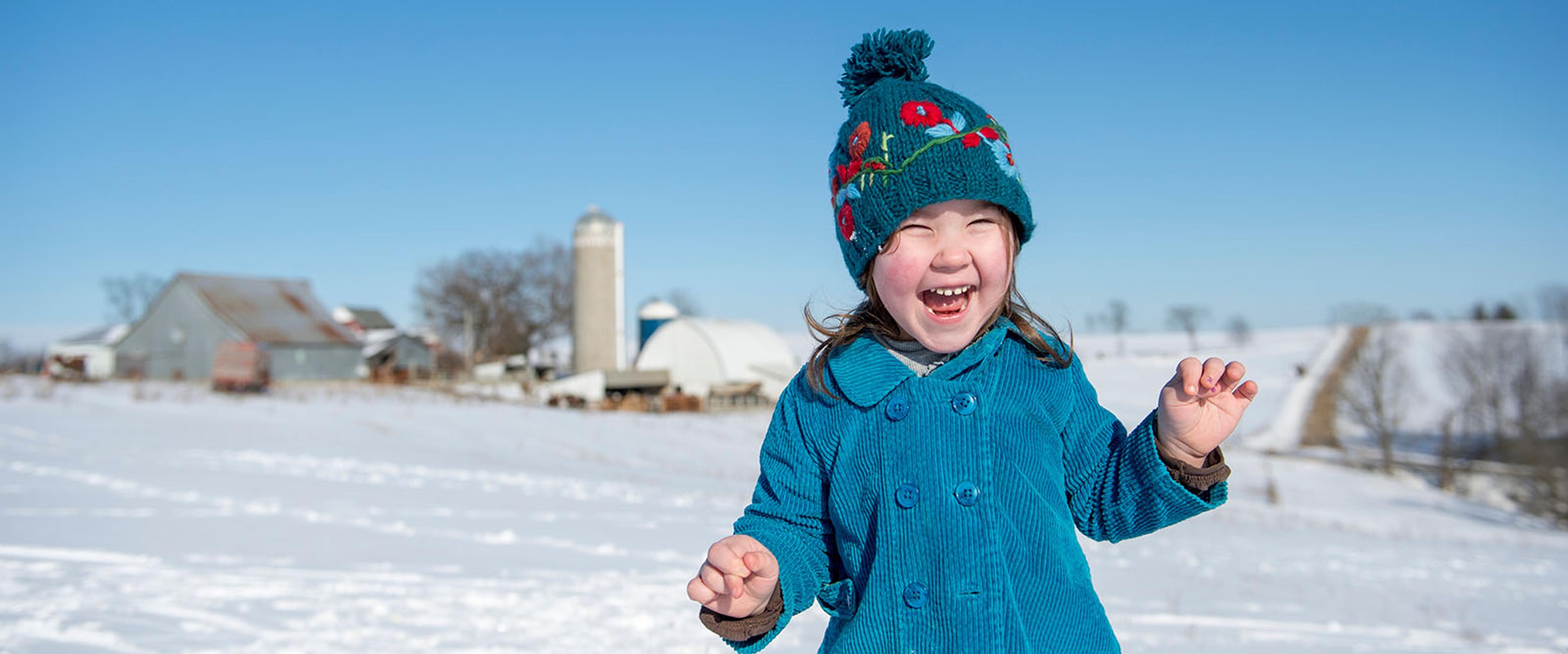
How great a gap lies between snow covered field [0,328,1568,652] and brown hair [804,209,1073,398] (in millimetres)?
447

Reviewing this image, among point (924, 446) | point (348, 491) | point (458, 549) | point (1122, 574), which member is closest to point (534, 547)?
point (458, 549)

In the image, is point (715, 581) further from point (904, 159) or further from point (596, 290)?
point (596, 290)

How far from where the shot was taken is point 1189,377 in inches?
59.0

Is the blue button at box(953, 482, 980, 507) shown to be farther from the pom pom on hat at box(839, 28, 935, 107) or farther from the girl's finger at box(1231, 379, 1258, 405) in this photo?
the pom pom on hat at box(839, 28, 935, 107)

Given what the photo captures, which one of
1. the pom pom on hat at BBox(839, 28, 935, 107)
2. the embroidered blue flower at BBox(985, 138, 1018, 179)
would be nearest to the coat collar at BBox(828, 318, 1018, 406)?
the embroidered blue flower at BBox(985, 138, 1018, 179)

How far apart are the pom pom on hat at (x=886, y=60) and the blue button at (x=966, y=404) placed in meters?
0.65

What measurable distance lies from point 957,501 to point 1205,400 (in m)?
0.43

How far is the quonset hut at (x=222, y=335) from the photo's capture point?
91.4 feet

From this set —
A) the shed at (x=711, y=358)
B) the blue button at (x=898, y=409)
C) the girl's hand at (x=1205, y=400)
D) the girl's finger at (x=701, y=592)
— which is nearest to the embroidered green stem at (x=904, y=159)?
the blue button at (x=898, y=409)

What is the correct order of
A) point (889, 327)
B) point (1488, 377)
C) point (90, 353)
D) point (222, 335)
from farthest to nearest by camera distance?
point (90, 353) → point (1488, 377) → point (222, 335) → point (889, 327)

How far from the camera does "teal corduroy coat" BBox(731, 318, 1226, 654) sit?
162cm

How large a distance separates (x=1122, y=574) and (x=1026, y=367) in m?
4.93

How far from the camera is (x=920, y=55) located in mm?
1939

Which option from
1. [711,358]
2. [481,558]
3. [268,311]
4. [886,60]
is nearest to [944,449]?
[886,60]
